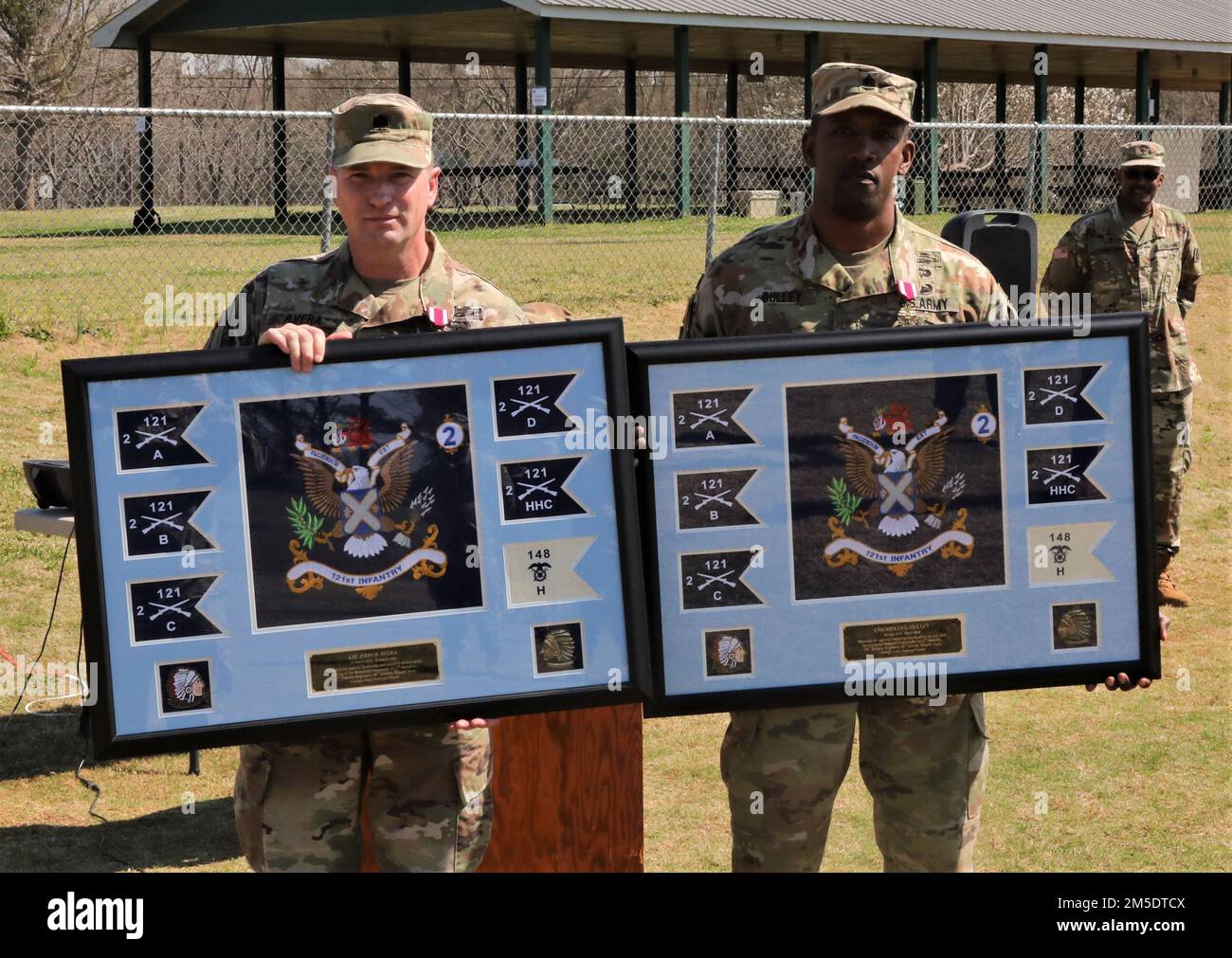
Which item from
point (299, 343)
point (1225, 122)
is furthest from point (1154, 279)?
point (1225, 122)

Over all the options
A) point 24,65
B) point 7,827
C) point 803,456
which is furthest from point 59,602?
point 24,65

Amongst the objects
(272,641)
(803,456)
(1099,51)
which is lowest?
(272,641)

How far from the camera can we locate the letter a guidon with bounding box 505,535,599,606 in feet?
10.3

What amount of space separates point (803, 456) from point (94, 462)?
60.9 inches

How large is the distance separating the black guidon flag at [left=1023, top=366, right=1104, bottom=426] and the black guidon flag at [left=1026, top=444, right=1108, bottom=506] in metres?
0.07

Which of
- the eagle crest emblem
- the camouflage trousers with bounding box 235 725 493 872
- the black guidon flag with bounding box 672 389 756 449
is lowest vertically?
the camouflage trousers with bounding box 235 725 493 872

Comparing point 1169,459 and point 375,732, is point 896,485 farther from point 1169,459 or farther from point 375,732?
point 1169,459

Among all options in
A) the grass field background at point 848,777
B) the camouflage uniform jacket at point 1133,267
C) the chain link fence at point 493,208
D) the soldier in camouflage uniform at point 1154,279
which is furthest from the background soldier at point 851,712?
the camouflage uniform jacket at point 1133,267

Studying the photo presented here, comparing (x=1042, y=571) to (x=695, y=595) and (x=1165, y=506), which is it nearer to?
(x=695, y=595)

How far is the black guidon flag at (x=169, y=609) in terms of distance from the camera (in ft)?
9.88

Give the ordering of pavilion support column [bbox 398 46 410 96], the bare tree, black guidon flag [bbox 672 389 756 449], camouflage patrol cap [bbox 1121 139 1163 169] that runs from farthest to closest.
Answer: the bare tree
pavilion support column [bbox 398 46 410 96]
camouflage patrol cap [bbox 1121 139 1163 169]
black guidon flag [bbox 672 389 756 449]

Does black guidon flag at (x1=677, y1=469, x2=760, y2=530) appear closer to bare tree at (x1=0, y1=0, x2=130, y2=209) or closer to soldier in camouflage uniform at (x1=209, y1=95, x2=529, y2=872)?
soldier in camouflage uniform at (x1=209, y1=95, x2=529, y2=872)

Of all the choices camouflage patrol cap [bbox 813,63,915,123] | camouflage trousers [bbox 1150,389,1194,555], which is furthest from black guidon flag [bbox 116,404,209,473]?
camouflage trousers [bbox 1150,389,1194,555]

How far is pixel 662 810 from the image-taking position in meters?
5.52
